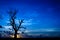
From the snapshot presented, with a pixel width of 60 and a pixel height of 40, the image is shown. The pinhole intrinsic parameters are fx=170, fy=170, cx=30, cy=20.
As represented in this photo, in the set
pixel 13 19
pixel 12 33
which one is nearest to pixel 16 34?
pixel 12 33

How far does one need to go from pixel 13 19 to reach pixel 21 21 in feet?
5.51

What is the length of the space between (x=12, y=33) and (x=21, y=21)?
2.94 meters

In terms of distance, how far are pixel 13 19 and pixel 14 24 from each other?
3.28 ft

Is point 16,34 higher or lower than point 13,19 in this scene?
lower

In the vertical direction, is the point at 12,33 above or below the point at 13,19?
below

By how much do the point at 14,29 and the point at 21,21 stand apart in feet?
7.10

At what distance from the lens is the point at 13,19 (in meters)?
33.0

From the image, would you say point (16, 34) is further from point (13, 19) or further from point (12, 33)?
point (13, 19)

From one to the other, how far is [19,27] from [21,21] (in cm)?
127

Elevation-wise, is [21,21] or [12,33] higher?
[21,21]

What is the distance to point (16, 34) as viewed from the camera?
108 ft

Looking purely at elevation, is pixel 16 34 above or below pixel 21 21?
below

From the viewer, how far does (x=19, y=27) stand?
109 ft

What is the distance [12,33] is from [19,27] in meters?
1.82
